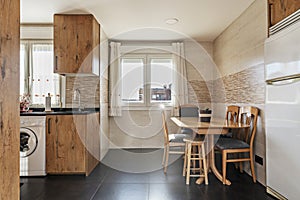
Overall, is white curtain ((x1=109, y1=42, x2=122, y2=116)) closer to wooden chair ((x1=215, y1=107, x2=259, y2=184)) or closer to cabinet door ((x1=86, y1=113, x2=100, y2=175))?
cabinet door ((x1=86, y1=113, x2=100, y2=175))

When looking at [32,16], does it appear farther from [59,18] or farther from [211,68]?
[211,68]

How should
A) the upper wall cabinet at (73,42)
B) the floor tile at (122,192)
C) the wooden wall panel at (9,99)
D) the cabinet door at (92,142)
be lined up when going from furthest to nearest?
the upper wall cabinet at (73,42)
the cabinet door at (92,142)
the floor tile at (122,192)
the wooden wall panel at (9,99)

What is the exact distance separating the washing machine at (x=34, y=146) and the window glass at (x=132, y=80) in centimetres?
230

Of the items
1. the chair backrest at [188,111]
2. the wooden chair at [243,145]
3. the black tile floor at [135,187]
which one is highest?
the chair backrest at [188,111]

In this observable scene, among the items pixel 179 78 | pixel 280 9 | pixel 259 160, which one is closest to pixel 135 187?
pixel 259 160

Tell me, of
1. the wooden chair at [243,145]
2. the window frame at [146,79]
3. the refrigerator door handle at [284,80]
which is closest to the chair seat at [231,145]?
the wooden chair at [243,145]

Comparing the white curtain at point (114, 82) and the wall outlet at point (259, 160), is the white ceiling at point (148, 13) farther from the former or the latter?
the wall outlet at point (259, 160)

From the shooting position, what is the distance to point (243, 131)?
3553 mm

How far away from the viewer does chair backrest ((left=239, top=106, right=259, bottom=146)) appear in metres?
3.08

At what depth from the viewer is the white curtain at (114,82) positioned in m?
5.27

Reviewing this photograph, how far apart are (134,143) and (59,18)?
298cm

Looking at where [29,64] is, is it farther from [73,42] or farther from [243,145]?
[243,145]

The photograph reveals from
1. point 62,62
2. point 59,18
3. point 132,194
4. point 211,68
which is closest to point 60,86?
point 62,62

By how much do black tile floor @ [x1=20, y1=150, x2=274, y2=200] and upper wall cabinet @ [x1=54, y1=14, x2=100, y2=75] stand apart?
167 centimetres
